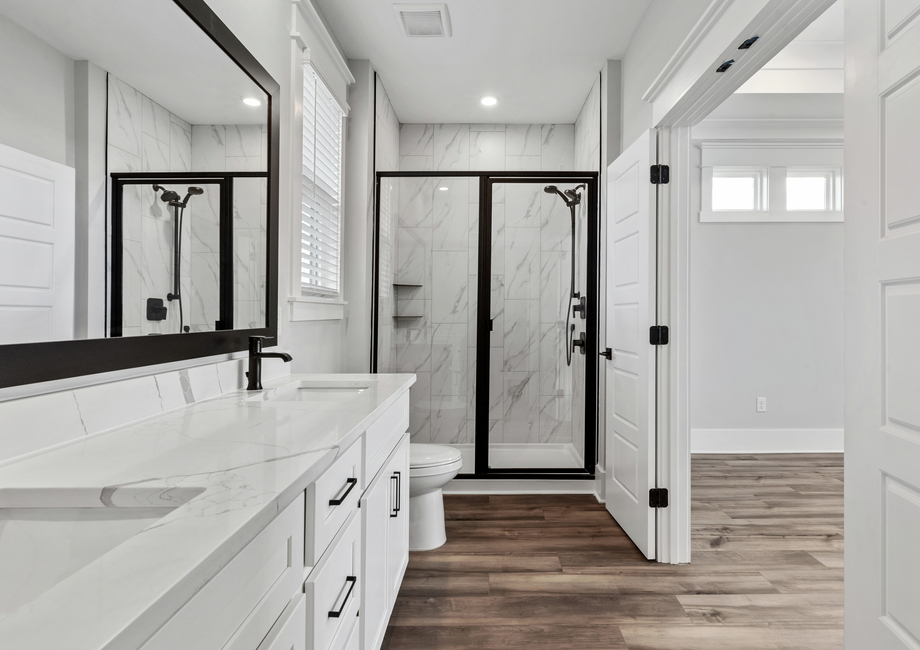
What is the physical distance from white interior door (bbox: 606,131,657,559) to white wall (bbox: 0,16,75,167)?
2.16m

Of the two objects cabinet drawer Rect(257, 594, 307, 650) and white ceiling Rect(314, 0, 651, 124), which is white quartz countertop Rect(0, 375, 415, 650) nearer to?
cabinet drawer Rect(257, 594, 307, 650)

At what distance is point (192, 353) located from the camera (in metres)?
1.51

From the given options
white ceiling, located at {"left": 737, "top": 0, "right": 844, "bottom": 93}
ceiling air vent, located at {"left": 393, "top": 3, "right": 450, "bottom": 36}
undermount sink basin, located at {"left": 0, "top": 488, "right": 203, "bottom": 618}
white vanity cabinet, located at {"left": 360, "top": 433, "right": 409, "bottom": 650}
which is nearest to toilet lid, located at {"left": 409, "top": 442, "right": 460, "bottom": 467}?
white vanity cabinet, located at {"left": 360, "top": 433, "right": 409, "bottom": 650}

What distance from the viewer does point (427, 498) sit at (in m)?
2.55

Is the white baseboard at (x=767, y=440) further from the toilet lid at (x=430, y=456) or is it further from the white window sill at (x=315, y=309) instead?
the white window sill at (x=315, y=309)

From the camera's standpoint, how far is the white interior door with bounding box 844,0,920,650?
3.43ft

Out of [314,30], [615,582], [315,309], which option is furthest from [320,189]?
[615,582]

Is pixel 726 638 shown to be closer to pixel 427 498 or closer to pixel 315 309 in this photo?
pixel 427 498

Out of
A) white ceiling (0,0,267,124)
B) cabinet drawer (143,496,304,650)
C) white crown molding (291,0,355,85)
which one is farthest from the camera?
white crown molding (291,0,355,85)

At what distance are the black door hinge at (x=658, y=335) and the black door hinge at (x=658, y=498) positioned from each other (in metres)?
0.67

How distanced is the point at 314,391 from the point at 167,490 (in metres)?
1.26

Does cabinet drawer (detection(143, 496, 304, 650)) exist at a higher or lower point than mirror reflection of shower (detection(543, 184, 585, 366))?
lower

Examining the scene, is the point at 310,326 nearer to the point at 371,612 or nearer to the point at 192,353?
the point at 192,353

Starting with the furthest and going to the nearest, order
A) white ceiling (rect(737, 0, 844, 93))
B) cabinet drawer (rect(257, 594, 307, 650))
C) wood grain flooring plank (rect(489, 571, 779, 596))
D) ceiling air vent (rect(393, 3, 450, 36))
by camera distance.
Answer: white ceiling (rect(737, 0, 844, 93))
ceiling air vent (rect(393, 3, 450, 36))
wood grain flooring plank (rect(489, 571, 779, 596))
cabinet drawer (rect(257, 594, 307, 650))
